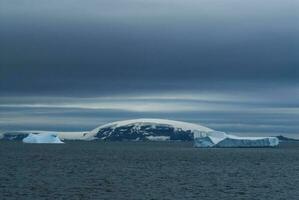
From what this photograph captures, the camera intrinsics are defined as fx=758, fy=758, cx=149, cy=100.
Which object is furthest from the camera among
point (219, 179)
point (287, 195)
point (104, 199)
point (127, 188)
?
point (219, 179)

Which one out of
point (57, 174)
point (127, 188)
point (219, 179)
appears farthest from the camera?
point (57, 174)

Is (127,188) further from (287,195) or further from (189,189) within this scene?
(287,195)

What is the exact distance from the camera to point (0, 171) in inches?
3526

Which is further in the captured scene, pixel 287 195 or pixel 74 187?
pixel 74 187

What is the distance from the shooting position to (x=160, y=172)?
302 ft

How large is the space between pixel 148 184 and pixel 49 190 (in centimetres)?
1112

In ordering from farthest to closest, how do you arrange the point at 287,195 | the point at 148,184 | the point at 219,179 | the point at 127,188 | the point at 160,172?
the point at 160,172 < the point at 219,179 < the point at 148,184 < the point at 127,188 < the point at 287,195

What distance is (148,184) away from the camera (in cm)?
7150

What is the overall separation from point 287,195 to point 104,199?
1561cm

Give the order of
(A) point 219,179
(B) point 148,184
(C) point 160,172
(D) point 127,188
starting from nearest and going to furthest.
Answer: (D) point 127,188 < (B) point 148,184 < (A) point 219,179 < (C) point 160,172

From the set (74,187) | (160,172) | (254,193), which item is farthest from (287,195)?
(160,172)

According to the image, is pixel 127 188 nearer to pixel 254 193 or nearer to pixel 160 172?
pixel 254 193

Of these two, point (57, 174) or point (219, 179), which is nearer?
point (219, 179)

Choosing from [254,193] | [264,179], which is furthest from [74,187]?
[264,179]
